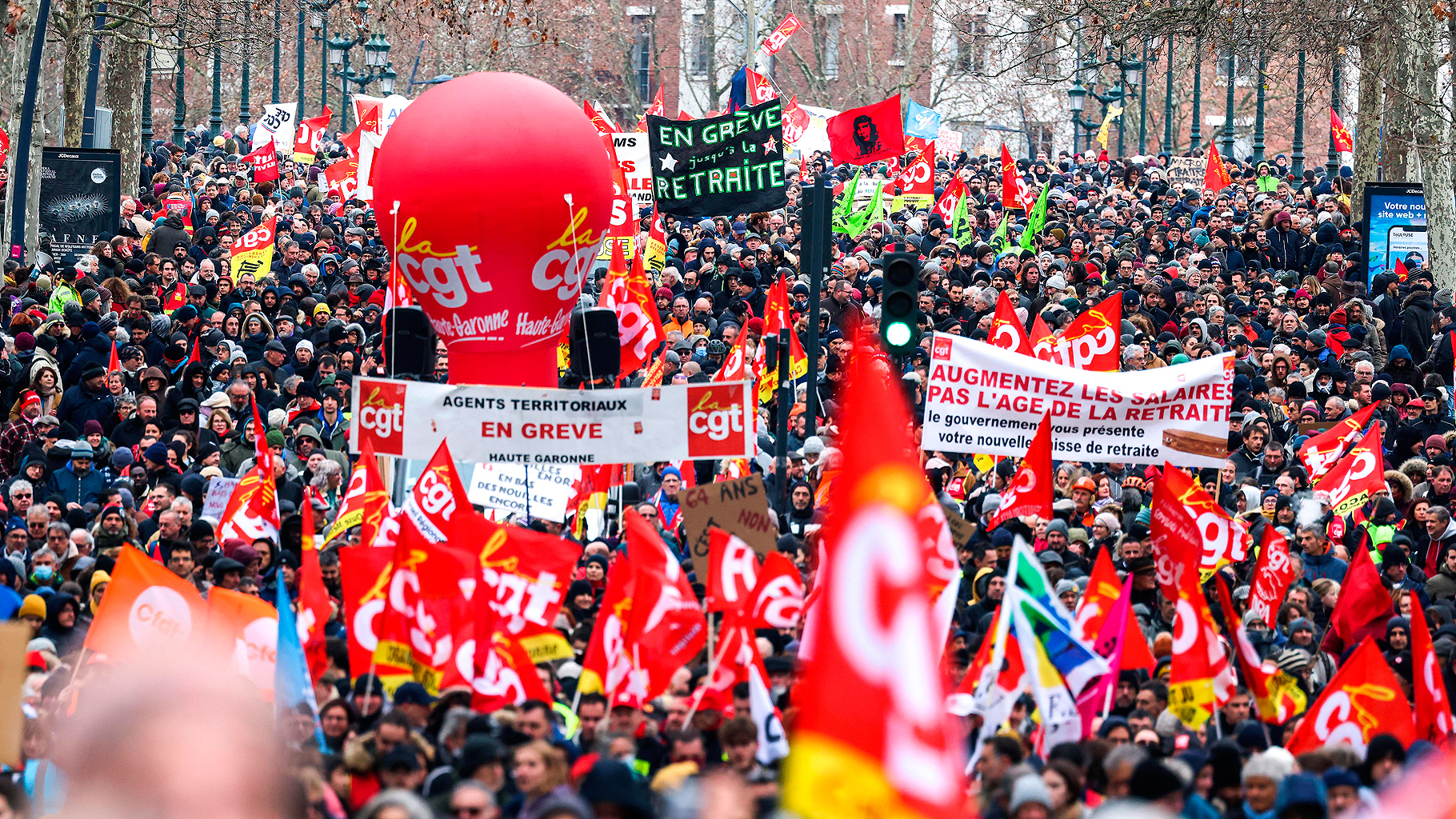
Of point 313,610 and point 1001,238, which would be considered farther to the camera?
point 1001,238

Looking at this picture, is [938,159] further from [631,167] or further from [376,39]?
[631,167]

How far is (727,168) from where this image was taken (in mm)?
17203

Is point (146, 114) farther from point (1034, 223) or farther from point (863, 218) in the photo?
point (1034, 223)

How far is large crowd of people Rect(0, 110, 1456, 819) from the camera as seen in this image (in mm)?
7328

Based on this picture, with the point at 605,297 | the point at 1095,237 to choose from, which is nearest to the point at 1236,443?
Result: the point at 605,297

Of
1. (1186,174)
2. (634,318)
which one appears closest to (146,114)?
(1186,174)

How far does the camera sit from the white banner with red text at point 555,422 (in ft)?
37.6

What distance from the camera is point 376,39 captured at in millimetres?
35750

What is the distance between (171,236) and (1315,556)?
13.5 metres

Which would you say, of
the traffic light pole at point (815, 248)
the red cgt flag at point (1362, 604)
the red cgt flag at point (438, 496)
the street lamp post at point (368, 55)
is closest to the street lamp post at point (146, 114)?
the street lamp post at point (368, 55)

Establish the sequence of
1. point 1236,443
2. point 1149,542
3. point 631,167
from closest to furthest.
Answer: point 1149,542 → point 1236,443 → point 631,167

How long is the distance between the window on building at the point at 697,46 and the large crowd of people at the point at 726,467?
42360mm

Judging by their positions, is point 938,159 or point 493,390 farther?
point 938,159

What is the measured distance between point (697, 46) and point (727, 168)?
5477cm
